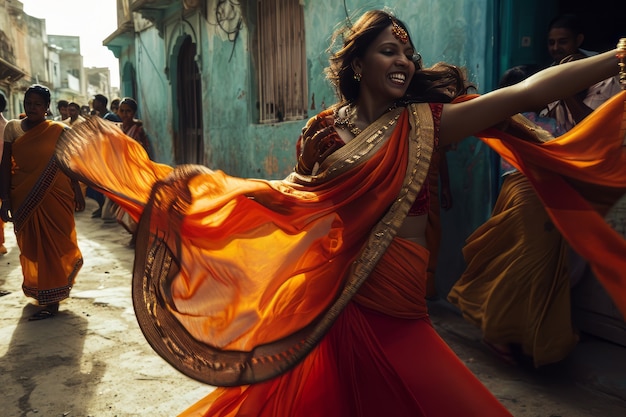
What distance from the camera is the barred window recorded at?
7551mm

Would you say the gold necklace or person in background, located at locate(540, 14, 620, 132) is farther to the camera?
person in background, located at locate(540, 14, 620, 132)

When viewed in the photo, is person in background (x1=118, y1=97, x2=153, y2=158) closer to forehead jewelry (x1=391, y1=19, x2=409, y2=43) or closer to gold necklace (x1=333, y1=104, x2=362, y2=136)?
gold necklace (x1=333, y1=104, x2=362, y2=136)

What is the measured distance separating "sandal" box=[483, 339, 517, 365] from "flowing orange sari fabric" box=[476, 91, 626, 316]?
5.73 feet

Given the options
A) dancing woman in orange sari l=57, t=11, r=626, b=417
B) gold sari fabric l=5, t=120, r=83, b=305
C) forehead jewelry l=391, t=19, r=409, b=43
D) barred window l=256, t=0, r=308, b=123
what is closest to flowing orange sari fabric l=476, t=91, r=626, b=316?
dancing woman in orange sari l=57, t=11, r=626, b=417

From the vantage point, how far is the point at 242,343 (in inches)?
73.4

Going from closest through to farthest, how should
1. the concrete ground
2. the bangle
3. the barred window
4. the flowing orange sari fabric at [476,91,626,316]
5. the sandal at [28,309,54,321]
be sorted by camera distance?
1. the bangle
2. the flowing orange sari fabric at [476,91,626,316]
3. the concrete ground
4. the sandal at [28,309,54,321]
5. the barred window

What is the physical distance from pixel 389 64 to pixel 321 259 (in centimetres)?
68

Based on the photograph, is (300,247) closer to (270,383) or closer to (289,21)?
(270,383)

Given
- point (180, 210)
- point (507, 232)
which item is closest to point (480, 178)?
point (507, 232)

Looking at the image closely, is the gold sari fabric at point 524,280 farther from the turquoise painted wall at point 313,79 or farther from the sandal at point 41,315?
the sandal at point 41,315

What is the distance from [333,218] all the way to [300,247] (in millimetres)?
148

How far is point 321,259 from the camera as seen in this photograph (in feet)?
6.26

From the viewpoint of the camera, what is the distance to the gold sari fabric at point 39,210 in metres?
5.02

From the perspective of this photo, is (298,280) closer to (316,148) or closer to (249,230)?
(249,230)
